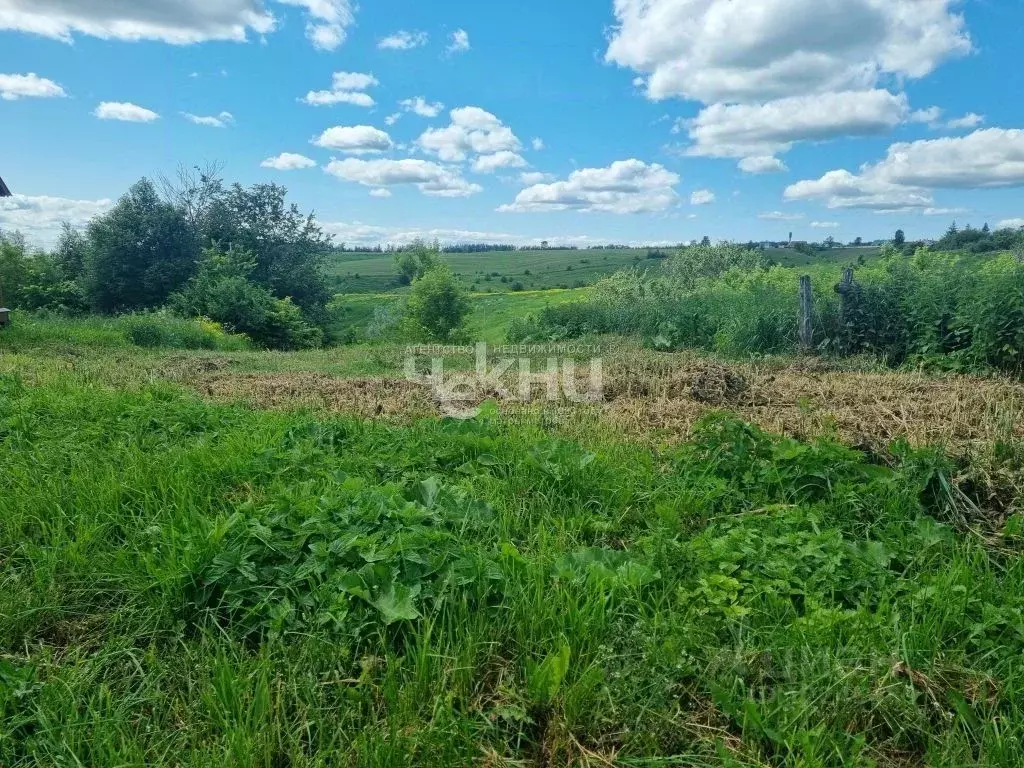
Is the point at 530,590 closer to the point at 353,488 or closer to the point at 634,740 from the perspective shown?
the point at 634,740

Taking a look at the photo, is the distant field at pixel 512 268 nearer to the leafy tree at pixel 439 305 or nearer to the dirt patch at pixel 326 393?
the leafy tree at pixel 439 305

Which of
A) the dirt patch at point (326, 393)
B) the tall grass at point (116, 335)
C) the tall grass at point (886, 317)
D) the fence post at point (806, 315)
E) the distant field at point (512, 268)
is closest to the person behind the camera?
the dirt patch at point (326, 393)

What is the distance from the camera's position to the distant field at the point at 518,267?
52.2 m

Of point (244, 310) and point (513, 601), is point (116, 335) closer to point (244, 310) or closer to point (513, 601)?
point (244, 310)

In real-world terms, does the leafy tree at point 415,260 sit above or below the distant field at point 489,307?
above

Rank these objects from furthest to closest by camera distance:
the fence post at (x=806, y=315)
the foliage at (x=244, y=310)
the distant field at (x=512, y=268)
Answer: the distant field at (x=512, y=268), the foliage at (x=244, y=310), the fence post at (x=806, y=315)

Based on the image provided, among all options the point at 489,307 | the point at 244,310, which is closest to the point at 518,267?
the point at 489,307

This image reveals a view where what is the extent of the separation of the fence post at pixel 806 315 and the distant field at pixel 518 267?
3352cm

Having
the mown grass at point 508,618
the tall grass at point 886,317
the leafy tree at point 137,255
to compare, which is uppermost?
the leafy tree at point 137,255

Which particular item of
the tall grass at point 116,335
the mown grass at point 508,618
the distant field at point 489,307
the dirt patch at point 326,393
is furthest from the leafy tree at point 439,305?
the mown grass at point 508,618

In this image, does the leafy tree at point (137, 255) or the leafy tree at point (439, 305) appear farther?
the leafy tree at point (137, 255)

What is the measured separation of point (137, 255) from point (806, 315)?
2991 centimetres

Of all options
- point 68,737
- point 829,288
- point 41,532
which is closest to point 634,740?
point 68,737

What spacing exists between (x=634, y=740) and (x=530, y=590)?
709 millimetres
